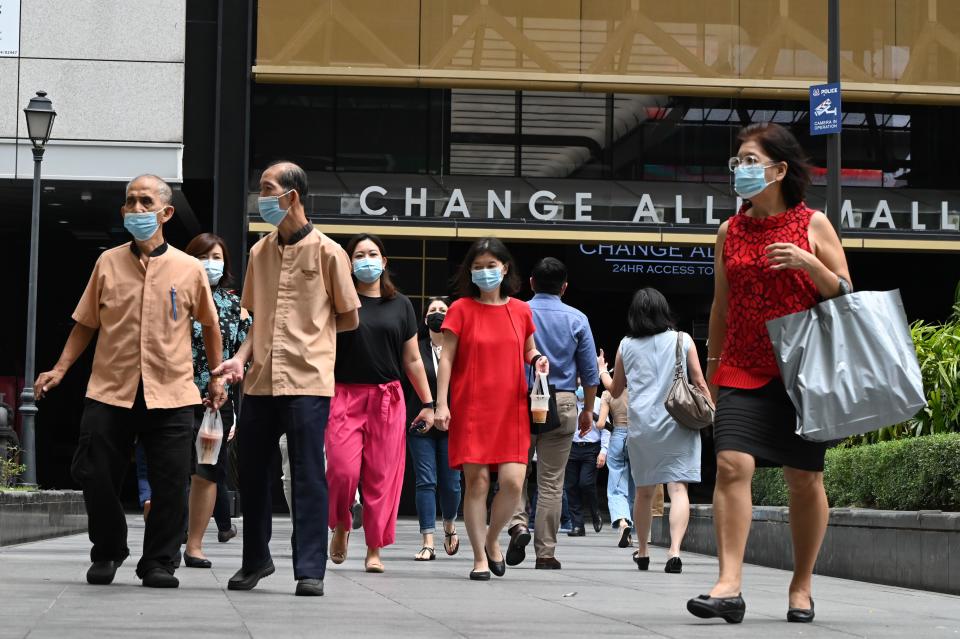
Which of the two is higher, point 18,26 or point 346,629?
point 18,26

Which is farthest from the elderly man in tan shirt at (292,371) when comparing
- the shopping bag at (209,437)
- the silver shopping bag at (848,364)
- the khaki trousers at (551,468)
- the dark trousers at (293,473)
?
the khaki trousers at (551,468)

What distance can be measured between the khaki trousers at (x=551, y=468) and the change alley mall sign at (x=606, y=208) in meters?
9.83

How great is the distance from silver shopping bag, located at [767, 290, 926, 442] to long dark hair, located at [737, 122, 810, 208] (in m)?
0.55

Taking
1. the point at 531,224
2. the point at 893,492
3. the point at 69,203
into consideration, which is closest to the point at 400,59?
the point at 531,224

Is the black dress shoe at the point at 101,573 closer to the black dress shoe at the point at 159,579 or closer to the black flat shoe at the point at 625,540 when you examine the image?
the black dress shoe at the point at 159,579

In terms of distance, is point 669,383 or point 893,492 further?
point 669,383

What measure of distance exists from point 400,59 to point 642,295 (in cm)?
961

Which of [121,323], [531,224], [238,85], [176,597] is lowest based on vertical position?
[176,597]

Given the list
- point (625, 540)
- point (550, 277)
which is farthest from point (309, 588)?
point (625, 540)

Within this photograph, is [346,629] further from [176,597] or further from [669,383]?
[669,383]

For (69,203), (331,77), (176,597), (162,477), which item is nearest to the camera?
(176,597)

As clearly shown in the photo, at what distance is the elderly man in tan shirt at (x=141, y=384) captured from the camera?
743cm

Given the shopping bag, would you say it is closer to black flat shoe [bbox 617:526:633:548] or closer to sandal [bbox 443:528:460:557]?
sandal [bbox 443:528:460:557]

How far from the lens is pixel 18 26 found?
1970 centimetres
